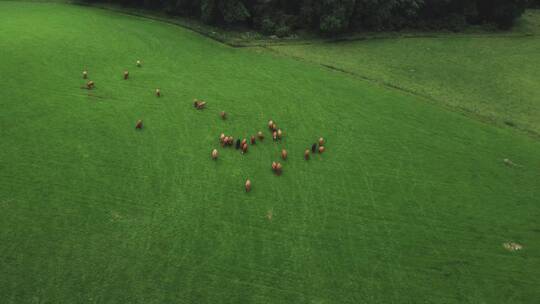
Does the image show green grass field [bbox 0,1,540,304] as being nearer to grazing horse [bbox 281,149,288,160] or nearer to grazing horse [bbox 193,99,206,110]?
grazing horse [bbox 281,149,288,160]

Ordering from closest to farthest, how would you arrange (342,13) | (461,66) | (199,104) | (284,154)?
1. (284,154)
2. (199,104)
3. (461,66)
4. (342,13)

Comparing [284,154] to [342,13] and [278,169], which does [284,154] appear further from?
[342,13]

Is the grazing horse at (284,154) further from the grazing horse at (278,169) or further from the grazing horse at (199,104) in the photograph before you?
the grazing horse at (199,104)

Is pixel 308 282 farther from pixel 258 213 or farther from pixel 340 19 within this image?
pixel 340 19

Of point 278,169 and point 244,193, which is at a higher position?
point 278,169

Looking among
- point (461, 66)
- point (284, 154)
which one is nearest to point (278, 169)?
point (284, 154)

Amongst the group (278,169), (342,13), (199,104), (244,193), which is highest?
(342,13)

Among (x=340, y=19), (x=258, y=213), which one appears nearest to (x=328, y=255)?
(x=258, y=213)
